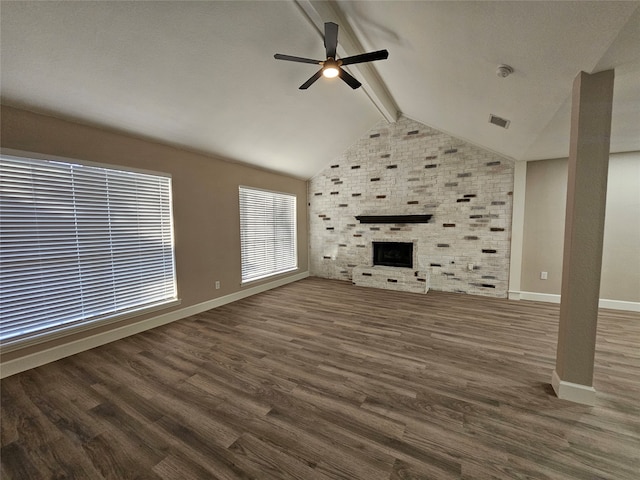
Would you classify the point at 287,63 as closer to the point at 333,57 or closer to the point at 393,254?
the point at 333,57

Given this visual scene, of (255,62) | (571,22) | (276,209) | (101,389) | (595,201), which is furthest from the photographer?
(276,209)

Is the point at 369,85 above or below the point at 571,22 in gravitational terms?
above

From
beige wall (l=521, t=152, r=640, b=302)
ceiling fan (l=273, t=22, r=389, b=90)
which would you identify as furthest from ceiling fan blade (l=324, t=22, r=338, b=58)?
beige wall (l=521, t=152, r=640, b=302)

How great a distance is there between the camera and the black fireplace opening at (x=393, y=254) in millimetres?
5371

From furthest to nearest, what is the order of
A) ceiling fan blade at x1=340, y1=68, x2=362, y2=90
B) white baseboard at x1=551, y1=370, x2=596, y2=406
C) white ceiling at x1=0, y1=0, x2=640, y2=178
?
ceiling fan blade at x1=340, y1=68, x2=362, y2=90 → white baseboard at x1=551, y1=370, x2=596, y2=406 → white ceiling at x1=0, y1=0, x2=640, y2=178

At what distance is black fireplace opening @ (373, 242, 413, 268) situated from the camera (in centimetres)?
537

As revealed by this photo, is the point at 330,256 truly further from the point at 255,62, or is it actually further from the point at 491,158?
the point at 255,62

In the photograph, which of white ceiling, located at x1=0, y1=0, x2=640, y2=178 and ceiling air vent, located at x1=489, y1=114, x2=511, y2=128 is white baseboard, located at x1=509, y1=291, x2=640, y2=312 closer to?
white ceiling, located at x1=0, y1=0, x2=640, y2=178

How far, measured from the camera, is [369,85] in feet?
11.4

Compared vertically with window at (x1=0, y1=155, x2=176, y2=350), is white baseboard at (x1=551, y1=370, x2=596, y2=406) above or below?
below

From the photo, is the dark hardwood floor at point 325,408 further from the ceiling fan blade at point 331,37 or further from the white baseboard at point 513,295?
the ceiling fan blade at point 331,37

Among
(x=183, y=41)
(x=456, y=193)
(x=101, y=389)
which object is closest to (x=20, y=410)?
(x=101, y=389)

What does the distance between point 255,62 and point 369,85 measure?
159 centimetres

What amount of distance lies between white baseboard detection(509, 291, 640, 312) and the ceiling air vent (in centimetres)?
287
